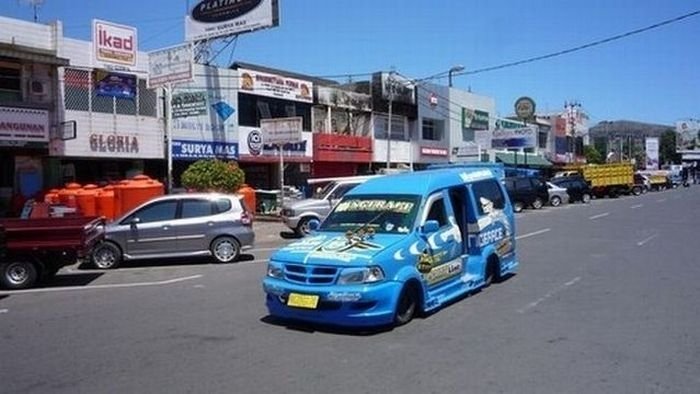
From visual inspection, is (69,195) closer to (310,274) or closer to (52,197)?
(52,197)

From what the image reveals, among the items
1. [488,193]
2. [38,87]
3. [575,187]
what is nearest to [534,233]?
[488,193]

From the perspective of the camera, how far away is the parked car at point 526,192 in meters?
38.9

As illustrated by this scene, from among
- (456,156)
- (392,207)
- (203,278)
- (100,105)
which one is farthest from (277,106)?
(392,207)

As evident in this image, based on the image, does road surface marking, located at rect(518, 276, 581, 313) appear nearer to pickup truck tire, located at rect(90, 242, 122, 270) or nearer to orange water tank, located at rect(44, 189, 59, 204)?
pickup truck tire, located at rect(90, 242, 122, 270)

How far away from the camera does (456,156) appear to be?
54.2 metres

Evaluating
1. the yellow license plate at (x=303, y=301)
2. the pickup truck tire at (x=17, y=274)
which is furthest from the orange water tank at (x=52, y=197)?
the yellow license plate at (x=303, y=301)

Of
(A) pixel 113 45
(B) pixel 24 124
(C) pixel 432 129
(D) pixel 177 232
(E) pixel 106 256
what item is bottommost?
(E) pixel 106 256

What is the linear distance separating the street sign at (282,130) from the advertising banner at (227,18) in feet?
16.2

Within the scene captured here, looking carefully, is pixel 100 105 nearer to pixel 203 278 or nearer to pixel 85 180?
pixel 85 180

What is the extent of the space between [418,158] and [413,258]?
42855 millimetres

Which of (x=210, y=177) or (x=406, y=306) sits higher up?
(x=210, y=177)

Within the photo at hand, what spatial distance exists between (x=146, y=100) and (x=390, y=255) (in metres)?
23.5

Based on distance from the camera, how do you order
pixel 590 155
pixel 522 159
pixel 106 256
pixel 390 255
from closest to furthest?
1. pixel 390 255
2. pixel 106 256
3. pixel 522 159
4. pixel 590 155

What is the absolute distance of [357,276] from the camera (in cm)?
810
